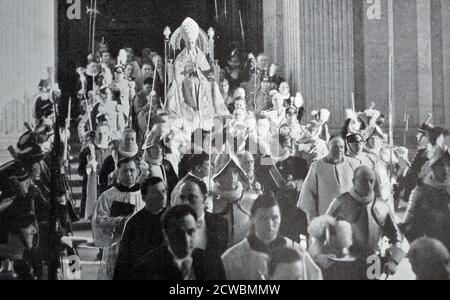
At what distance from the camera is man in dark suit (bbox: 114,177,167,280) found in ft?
27.9

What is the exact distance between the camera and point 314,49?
9164 millimetres

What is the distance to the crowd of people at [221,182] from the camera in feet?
28.2

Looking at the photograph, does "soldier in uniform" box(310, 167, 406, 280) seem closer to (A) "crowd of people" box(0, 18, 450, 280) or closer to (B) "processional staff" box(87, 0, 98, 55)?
(A) "crowd of people" box(0, 18, 450, 280)

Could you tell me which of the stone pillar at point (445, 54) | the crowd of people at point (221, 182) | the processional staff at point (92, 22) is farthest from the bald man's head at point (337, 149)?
the processional staff at point (92, 22)

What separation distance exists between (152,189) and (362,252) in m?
2.70

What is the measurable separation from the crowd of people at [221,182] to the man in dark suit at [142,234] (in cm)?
Answer: 1

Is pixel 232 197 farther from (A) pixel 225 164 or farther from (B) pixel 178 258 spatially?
(B) pixel 178 258

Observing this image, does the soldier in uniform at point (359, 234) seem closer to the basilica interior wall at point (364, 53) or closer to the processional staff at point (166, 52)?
the basilica interior wall at point (364, 53)

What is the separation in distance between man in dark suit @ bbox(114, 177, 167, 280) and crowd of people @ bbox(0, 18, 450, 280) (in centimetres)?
1

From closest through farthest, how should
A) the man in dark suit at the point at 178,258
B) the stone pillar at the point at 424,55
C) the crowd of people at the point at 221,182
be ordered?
the man in dark suit at the point at 178,258, the crowd of people at the point at 221,182, the stone pillar at the point at 424,55

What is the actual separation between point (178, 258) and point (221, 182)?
3.52 ft

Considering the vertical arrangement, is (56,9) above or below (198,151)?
above
